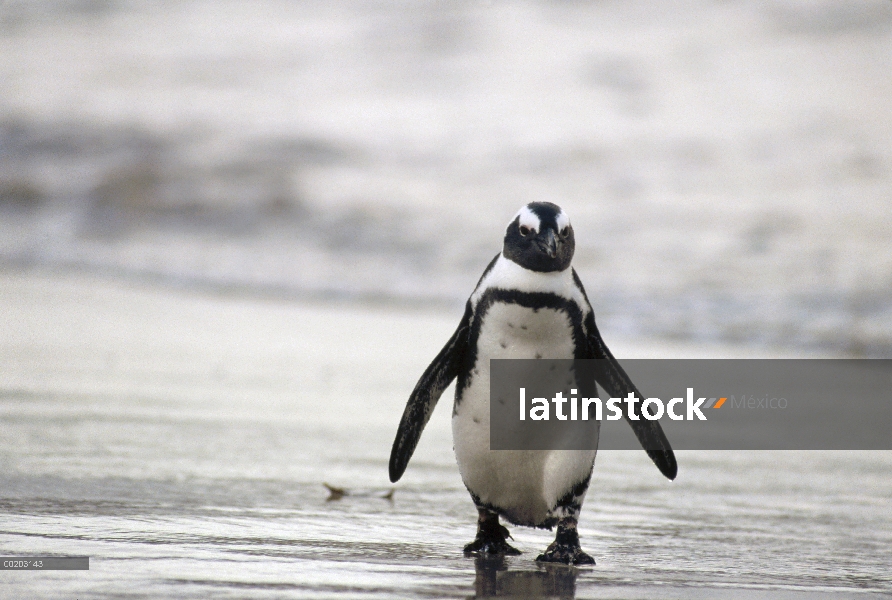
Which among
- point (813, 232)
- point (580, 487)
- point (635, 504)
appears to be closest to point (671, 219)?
point (813, 232)

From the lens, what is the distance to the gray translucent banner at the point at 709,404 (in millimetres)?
2873

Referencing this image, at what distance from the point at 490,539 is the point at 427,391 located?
19.1 inches

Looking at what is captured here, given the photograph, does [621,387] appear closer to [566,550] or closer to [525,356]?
[525,356]

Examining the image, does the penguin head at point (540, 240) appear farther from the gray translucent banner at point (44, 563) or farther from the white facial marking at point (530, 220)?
the gray translucent banner at point (44, 563)

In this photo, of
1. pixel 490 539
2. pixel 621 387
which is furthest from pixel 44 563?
pixel 621 387

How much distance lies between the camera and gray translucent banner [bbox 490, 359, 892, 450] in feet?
9.43

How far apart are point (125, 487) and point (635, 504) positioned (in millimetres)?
1770

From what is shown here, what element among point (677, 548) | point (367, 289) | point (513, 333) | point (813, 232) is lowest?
point (677, 548)

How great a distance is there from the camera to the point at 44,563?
7.39 ft

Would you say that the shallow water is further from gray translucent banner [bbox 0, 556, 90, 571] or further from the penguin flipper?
the penguin flipper

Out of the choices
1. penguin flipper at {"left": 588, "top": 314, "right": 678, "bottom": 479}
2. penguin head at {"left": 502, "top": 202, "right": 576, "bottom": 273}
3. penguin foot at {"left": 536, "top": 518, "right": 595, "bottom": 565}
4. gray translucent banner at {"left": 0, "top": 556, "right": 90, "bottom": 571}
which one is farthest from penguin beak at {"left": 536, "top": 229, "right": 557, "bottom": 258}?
gray translucent banner at {"left": 0, "top": 556, "right": 90, "bottom": 571}

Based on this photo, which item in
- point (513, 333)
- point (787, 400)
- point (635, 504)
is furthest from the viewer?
point (787, 400)

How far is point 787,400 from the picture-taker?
6.45 m

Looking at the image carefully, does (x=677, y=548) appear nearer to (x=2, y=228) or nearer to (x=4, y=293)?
(x=4, y=293)
